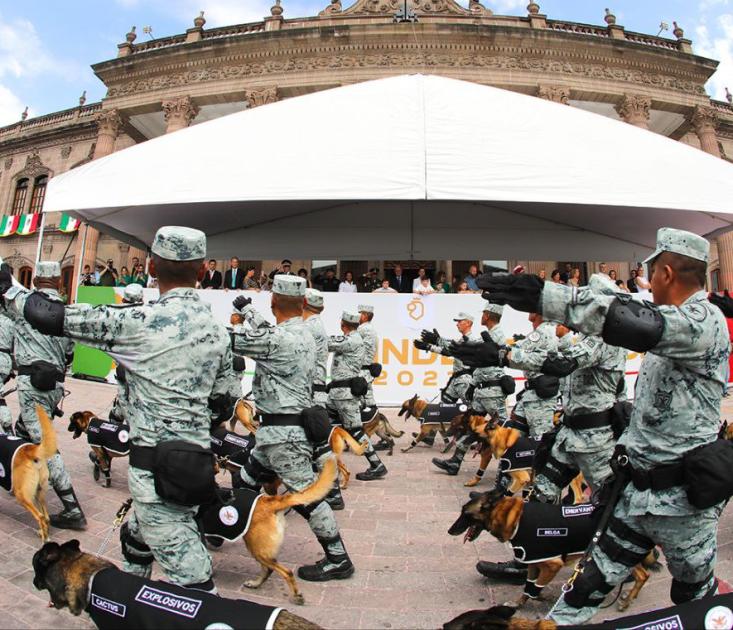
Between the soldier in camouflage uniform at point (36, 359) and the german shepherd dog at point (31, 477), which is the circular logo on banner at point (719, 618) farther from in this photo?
the soldier in camouflage uniform at point (36, 359)

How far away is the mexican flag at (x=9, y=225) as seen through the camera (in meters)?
35.8

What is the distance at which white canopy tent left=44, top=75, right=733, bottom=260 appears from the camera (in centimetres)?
845

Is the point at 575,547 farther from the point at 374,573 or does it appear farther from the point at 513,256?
the point at 513,256

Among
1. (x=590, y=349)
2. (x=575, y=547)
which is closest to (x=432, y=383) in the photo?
(x=590, y=349)

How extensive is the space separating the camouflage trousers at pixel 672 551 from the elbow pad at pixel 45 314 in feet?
8.80

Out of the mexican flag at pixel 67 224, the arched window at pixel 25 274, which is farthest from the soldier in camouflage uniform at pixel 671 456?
the arched window at pixel 25 274

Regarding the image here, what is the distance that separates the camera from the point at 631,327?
1794 millimetres

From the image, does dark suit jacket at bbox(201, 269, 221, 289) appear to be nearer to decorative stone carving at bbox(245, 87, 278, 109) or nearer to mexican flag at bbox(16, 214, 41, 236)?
decorative stone carving at bbox(245, 87, 278, 109)

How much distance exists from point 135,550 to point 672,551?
2703 mm

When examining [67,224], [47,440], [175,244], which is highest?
[67,224]

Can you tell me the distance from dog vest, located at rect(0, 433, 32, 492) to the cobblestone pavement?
0.53 meters

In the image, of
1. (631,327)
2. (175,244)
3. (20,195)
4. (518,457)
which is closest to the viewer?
(631,327)

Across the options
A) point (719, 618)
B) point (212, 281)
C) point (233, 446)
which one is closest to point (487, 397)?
point (233, 446)

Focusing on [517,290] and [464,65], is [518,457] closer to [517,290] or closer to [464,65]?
[517,290]
